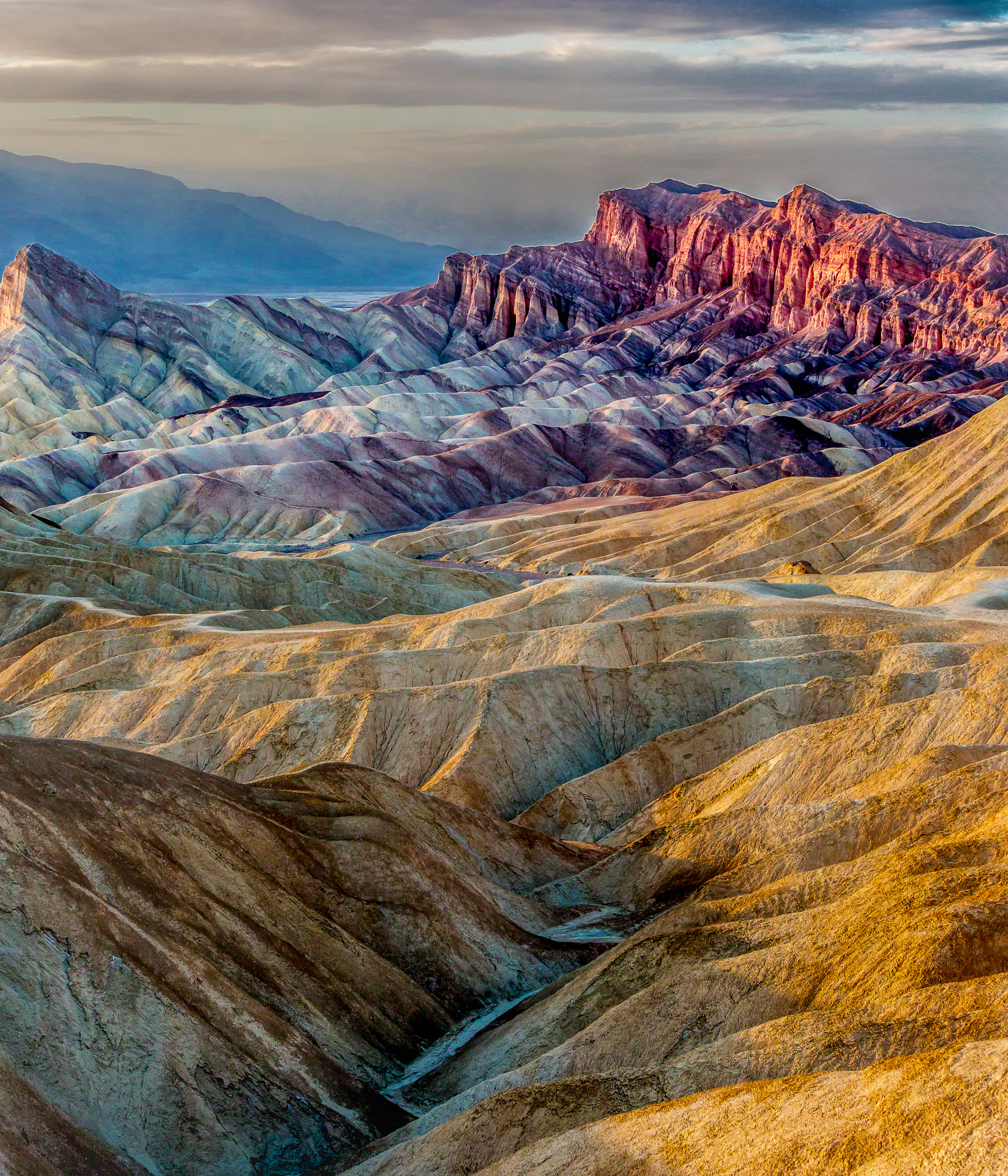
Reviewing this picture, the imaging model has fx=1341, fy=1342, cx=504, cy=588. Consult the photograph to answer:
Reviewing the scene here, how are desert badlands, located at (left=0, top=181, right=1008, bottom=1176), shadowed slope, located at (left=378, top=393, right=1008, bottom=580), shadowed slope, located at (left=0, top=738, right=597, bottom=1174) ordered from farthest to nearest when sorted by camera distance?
shadowed slope, located at (left=378, top=393, right=1008, bottom=580) < shadowed slope, located at (left=0, top=738, right=597, bottom=1174) < desert badlands, located at (left=0, top=181, right=1008, bottom=1176)

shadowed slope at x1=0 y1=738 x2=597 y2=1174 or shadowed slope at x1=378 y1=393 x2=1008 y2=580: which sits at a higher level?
shadowed slope at x1=0 y1=738 x2=597 y2=1174

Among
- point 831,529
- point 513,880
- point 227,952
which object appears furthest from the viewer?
point 831,529

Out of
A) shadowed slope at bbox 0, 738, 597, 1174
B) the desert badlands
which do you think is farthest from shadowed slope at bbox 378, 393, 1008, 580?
shadowed slope at bbox 0, 738, 597, 1174

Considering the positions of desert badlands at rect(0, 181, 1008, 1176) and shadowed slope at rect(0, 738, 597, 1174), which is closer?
desert badlands at rect(0, 181, 1008, 1176)

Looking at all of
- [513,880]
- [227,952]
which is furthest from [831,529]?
[227,952]

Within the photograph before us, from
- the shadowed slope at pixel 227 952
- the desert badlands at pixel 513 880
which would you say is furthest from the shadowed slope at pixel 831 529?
the shadowed slope at pixel 227 952

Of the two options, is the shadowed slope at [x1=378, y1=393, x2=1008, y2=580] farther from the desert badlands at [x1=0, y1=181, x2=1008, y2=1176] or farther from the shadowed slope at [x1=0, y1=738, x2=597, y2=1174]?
the shadowed slope at [x1=0, y1=738, x2=597, y2=1174]

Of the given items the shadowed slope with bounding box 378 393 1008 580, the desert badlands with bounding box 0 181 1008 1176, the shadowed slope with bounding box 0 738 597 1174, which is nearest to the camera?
the desert badlands with bounding box 0 181 1008 1176

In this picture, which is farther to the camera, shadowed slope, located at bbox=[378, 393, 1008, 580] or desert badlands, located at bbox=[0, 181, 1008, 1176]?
shadowed slope, located at bbox=[378, 393, 1008, 580]

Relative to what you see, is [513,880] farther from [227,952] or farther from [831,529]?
[831,529]

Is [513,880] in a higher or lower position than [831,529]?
higher

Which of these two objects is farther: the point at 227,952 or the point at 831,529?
the point at 831,529

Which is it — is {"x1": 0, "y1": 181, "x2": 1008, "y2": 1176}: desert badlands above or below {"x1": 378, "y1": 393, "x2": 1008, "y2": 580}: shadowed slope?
above
